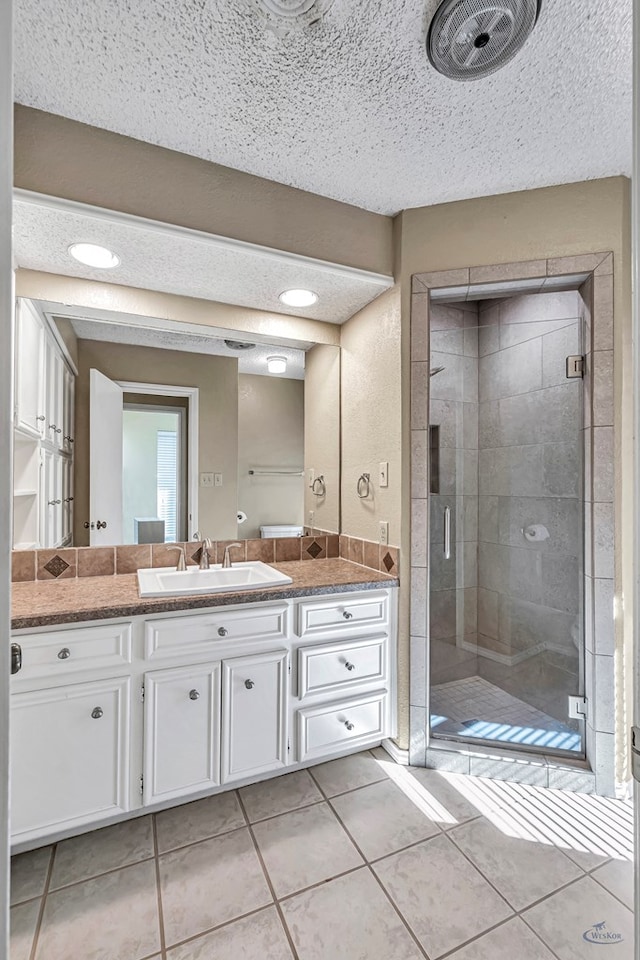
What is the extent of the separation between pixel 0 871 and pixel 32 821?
1.21m

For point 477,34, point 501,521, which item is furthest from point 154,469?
point 477,34

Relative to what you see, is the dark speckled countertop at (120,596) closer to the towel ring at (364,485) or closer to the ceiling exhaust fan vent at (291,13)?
the towel ring at (364,485)

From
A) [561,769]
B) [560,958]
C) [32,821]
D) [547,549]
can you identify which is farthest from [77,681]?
[547,549]

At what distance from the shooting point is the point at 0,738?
56 centimetres

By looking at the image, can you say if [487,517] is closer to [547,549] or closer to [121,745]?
[547,549]

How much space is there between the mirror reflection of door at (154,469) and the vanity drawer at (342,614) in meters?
0.79

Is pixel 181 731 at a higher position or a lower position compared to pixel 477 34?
lower

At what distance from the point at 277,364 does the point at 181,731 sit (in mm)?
1845

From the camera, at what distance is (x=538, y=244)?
1.94 metres

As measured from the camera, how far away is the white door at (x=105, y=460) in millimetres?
2109

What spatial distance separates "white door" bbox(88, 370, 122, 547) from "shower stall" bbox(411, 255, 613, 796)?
141 cm

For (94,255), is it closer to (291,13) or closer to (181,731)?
(291,13)

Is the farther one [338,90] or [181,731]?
[181,731]

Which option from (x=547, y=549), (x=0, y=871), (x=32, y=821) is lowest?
(x=32, y=821)
